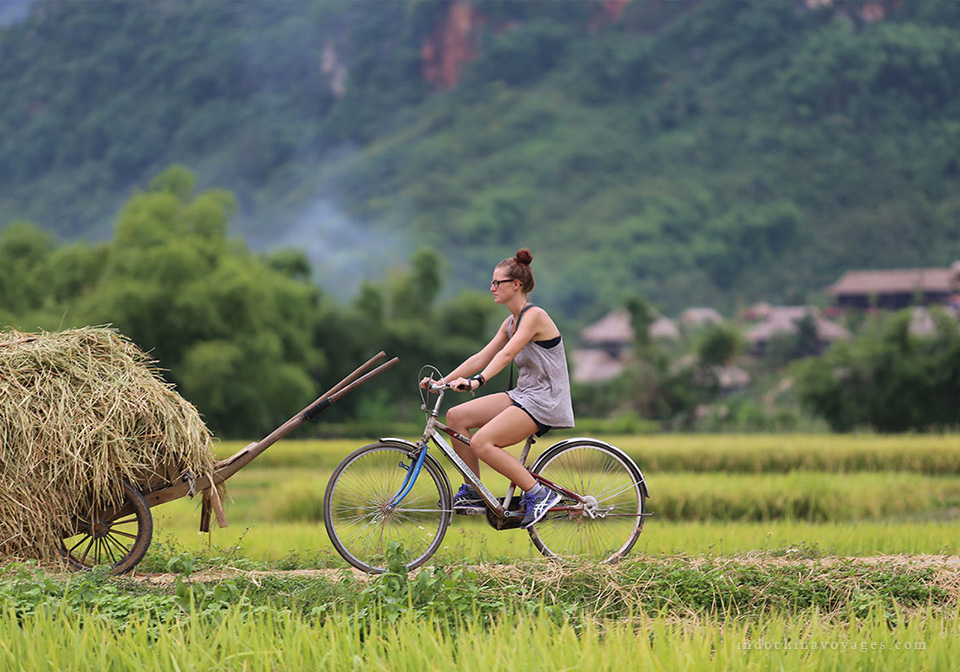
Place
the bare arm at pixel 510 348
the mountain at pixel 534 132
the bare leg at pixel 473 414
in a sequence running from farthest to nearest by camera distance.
A: the mountain at pixel 534 132
the bare leg at pixel 473 414
the bare arm at pixel 510 348

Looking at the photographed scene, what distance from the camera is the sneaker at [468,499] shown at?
6410 mm

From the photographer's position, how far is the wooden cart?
6.39m

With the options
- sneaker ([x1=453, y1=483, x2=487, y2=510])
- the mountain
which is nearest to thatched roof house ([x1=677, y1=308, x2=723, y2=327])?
the mountain

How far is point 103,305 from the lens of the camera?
32062 mm

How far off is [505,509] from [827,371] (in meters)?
25.5

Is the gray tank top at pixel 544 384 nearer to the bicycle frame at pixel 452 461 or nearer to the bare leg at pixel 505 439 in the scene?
the bare leg at pixel 505 439

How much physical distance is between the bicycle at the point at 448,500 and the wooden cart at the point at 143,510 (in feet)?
1.56

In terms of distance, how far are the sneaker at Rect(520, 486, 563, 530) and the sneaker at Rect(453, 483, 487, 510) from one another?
256 millimetres

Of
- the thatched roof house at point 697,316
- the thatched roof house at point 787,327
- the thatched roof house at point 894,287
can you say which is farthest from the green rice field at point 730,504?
the thatched roof house at point 894,287

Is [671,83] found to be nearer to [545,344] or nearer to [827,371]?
[827,371]

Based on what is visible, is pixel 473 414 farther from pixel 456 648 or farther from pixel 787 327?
pixel 787 327

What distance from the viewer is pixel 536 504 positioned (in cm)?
644

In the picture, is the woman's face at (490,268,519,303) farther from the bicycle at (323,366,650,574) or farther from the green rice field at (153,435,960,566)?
the green rice field at (153,435,960,566)

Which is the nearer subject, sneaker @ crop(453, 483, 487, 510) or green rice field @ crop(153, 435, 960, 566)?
sneaker @ crop(453, 483, 487, 510)
